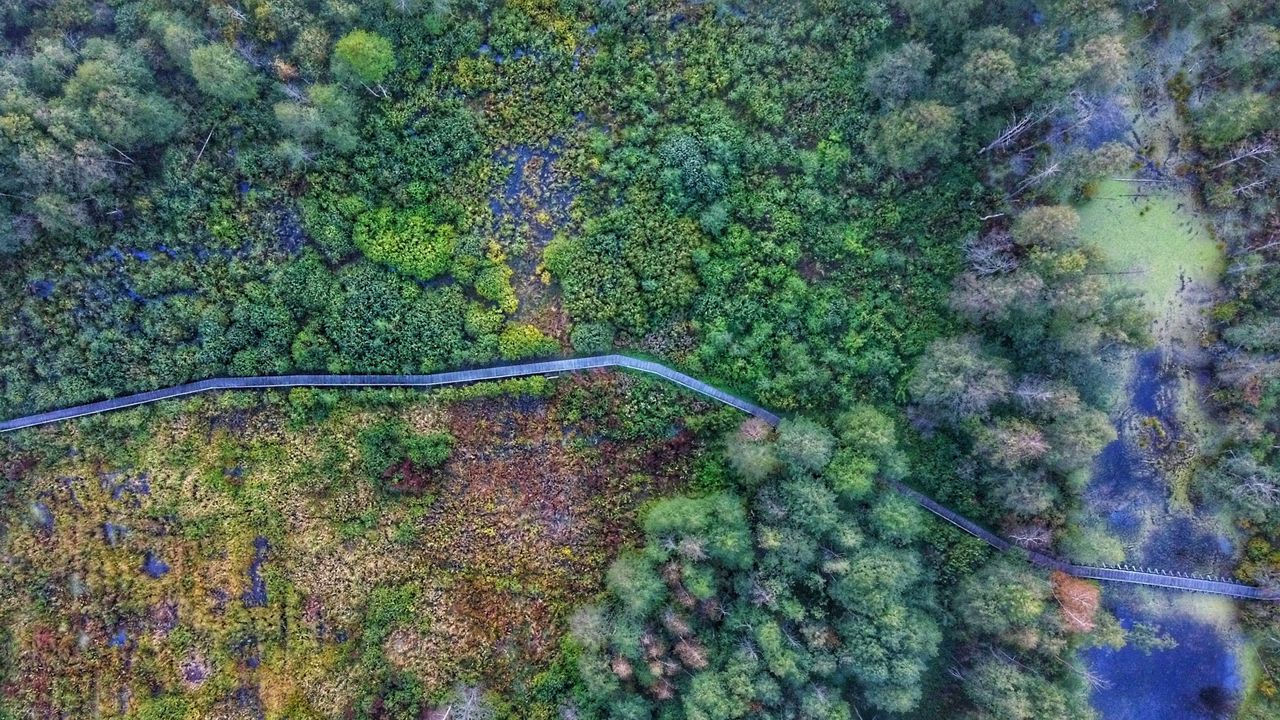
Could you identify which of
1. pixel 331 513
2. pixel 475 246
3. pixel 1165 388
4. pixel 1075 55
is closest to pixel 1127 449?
pixel 1165 388

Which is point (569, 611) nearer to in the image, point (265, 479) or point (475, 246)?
point (265, 479)

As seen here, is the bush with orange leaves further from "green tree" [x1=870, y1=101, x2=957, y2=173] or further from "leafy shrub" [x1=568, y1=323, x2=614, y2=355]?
"leafy shrub" [x1=568, y1=323, x2=614, y2=355]

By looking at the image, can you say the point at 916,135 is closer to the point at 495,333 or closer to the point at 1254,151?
the point at 1254,151

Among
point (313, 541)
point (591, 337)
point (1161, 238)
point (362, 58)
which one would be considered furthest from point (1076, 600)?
point (362, 58)

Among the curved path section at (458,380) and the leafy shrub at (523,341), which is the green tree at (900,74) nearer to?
the curved path section at (458,380)

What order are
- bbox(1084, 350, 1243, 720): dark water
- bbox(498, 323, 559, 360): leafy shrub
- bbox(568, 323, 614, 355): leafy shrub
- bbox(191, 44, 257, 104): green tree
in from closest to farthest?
bbox(191, 44, 257, 104): green tree → bbox(568, 323, 614, 355): leafy shrub → bbox(498, 323, 559, 360): leafy shrub → bbox(1084, 350, 1243, 720): dark water

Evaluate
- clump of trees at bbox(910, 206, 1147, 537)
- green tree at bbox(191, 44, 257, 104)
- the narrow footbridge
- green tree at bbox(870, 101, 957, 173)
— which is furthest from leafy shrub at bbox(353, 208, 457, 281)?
clump of trees at bbox(910, 206, 1147, 537)
